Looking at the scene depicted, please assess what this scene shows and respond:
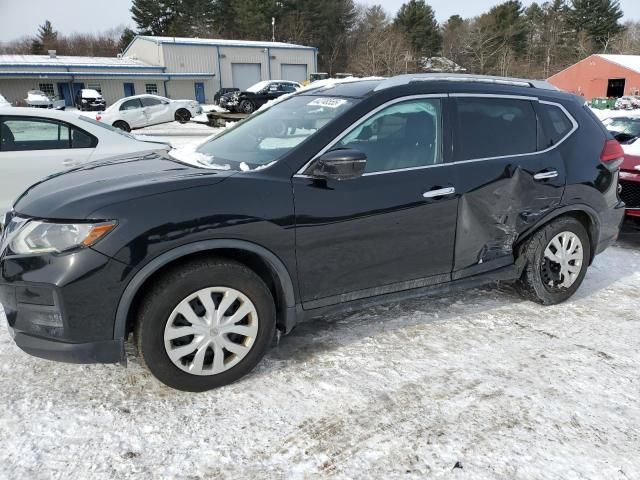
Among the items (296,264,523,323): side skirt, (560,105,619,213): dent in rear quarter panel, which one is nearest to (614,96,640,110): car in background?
(560,105,619,213): dent in rear quarter panel

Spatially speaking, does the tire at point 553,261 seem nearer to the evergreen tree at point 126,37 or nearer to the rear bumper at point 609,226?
the rear bumper at point 609,226

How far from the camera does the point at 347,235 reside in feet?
10.2

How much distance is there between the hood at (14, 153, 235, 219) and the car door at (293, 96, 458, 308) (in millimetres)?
651

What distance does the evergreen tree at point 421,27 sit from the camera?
2512 inches

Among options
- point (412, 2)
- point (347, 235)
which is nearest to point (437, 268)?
point (347, 235)

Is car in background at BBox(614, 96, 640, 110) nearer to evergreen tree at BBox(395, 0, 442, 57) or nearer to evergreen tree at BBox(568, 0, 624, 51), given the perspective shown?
evergreen tree at BBox(395, 0, 442, 57)

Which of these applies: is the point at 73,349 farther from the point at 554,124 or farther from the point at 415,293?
the point at 554,124

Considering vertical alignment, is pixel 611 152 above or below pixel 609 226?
above

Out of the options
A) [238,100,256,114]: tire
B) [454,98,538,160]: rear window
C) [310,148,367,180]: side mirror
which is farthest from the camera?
[238,100,256,114]: tire

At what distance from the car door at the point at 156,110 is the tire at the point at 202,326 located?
20.5 meters

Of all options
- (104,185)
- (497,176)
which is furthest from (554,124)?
(104,185)

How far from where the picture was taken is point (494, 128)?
371 cm

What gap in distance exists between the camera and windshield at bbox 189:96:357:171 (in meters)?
3.16

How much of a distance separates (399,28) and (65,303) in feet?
227
